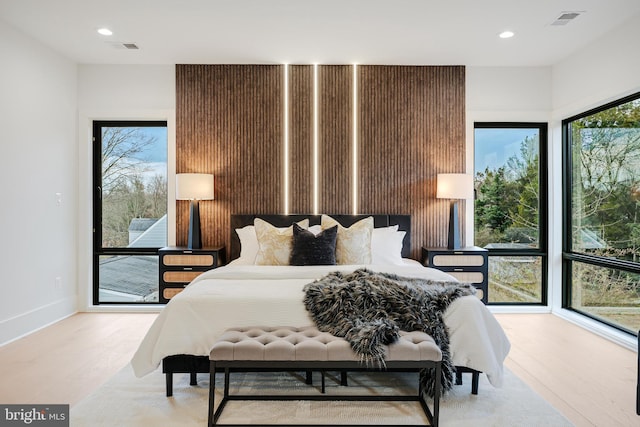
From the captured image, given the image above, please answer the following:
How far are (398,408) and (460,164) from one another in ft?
10.0

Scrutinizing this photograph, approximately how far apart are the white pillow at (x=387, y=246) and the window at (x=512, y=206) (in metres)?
1.19

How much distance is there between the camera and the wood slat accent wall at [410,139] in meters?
4.62

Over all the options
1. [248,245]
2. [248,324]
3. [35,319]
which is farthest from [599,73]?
→ [35,319]

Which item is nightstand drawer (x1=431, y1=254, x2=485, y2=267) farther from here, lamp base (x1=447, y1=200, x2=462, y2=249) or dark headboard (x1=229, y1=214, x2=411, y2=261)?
dark headboard (x1=229, y1=214, x2=411, y2=261)

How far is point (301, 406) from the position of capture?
2.42 metres

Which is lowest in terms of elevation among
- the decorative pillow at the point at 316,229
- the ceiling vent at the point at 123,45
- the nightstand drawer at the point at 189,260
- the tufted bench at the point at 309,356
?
the tufted bench at the point at 309,356

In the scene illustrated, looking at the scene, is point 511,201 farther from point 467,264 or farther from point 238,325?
point 238,325

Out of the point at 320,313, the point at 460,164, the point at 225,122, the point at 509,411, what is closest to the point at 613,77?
the point at 460,164

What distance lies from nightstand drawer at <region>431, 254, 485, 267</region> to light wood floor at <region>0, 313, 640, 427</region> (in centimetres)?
70

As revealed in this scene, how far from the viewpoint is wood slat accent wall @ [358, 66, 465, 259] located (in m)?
4.62

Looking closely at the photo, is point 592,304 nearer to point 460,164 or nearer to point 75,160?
point 460,164

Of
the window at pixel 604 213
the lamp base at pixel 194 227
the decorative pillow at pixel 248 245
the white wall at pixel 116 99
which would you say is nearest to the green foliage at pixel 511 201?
the window at pixel 604 213

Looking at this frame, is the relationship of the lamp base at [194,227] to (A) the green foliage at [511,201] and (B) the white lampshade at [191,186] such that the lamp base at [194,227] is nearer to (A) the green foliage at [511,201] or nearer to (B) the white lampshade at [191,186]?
(B) the white lampshade at [191,186]

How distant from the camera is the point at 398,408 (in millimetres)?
2398
